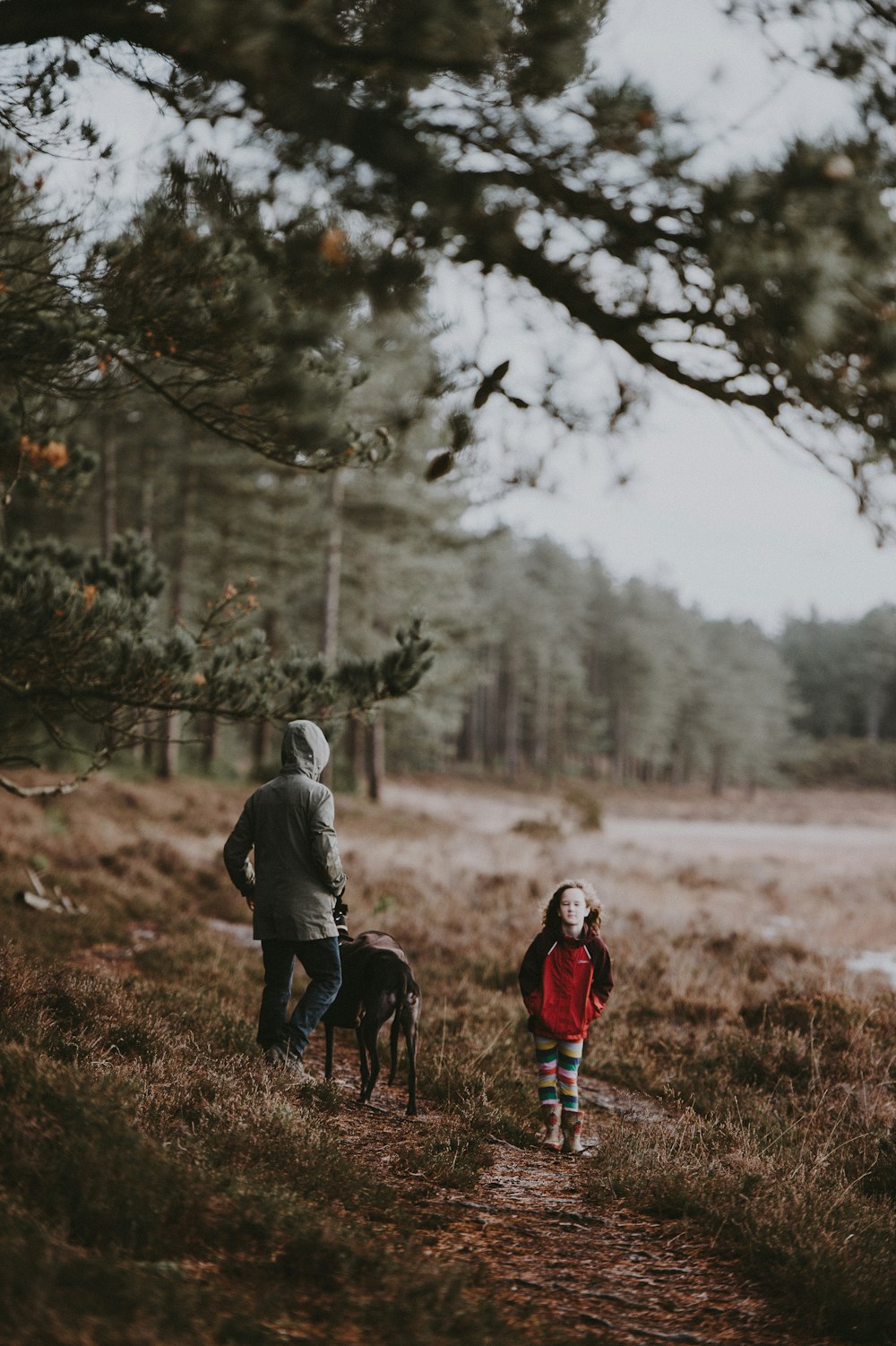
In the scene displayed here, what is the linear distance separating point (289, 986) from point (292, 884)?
0.67 meters

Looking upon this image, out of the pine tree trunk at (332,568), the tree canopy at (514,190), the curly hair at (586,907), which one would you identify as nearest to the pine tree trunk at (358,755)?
the pine tree trunk at (332,568)

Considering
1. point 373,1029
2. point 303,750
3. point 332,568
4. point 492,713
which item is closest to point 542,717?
point 492,713

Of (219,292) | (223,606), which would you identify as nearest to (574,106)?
(219,292)

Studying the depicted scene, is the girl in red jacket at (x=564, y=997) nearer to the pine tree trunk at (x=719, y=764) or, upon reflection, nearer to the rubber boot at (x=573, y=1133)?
the rubber boot at (x=573, y=1133)

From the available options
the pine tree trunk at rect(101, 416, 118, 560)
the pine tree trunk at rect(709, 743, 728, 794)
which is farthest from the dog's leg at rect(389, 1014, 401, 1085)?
the pine tree trunk at rect(709, 743, 728, 794)

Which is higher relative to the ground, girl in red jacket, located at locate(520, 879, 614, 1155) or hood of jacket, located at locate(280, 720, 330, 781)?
hood of jacket, located at locate(280, 720, 330, 781)

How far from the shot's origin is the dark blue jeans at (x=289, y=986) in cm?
539

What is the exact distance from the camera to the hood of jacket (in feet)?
17.9

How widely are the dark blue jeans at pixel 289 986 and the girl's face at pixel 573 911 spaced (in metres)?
1.39

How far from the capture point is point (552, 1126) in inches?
201

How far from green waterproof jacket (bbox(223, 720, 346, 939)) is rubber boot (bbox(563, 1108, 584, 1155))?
1.70m

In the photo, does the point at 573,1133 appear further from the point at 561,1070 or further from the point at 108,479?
the point at 108,479

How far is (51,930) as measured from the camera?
8320mm

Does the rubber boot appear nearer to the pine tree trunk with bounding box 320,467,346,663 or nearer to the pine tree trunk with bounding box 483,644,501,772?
the pine tree trunk with bounding box 320,467,346,663
